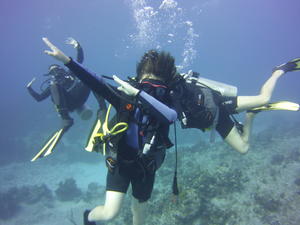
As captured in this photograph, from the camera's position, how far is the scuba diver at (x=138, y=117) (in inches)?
115

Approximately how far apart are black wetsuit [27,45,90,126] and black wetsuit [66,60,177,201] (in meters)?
2.74

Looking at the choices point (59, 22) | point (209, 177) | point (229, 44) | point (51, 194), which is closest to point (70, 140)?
point (51, 194)

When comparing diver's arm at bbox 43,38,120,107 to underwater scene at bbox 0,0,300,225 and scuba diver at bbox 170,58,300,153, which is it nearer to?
underwater scene at bbox 0,0,300,225

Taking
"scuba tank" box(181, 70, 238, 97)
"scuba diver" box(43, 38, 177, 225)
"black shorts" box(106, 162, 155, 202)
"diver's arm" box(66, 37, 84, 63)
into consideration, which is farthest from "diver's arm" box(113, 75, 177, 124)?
"diver's arm" box(66, 37, 84, 63)

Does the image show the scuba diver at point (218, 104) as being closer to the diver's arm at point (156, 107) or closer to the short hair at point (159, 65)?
the short hair at point (159, 65)

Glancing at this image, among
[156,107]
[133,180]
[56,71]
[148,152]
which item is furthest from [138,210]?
[56,71]

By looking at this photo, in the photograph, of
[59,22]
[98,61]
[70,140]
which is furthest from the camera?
[98,61]

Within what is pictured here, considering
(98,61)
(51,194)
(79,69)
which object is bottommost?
(51,194)

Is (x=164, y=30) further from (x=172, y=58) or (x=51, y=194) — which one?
(x=172, y=58)

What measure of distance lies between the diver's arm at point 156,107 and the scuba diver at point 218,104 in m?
0.70

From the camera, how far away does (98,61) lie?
176m

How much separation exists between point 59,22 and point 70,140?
60.6 meters

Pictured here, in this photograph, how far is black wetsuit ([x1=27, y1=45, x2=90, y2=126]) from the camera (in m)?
5.84

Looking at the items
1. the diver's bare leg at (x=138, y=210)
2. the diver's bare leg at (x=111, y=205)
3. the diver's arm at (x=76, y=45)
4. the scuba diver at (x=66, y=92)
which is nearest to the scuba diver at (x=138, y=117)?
the diver's bare leg at (x=111, y=205)
